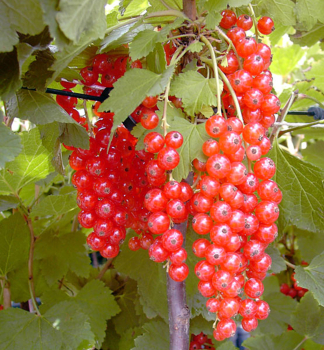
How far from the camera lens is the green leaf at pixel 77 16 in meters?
0.38

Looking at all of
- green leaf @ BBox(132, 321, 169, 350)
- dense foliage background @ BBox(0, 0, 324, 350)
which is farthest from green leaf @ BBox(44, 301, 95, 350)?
green leaf @ BBox(132, 321, 169, 350)

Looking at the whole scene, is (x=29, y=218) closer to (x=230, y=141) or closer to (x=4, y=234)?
(x=4, y=234)

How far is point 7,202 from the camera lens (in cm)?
86

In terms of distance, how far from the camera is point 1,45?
448 millimetres

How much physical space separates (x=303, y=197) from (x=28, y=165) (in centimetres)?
66

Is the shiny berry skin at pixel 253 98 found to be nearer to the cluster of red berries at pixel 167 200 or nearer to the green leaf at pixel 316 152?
the cluster of red berries at pixel 167 200

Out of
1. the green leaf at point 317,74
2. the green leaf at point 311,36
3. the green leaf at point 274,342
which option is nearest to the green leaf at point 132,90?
the green leaf at point 311,36

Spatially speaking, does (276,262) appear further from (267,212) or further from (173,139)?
(173,139)

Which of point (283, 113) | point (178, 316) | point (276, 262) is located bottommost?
point (276, 262)

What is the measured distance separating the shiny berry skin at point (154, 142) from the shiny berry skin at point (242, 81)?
145mm

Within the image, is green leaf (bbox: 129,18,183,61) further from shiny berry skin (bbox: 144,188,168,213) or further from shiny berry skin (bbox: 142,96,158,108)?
shiny berry skin (bbox: 144,188,168,213)

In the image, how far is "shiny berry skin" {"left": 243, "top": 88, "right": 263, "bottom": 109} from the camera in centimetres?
54

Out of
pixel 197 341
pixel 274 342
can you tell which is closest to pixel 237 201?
pixel 274 342

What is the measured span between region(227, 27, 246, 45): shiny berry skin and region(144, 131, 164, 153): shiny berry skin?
0.21 meters
